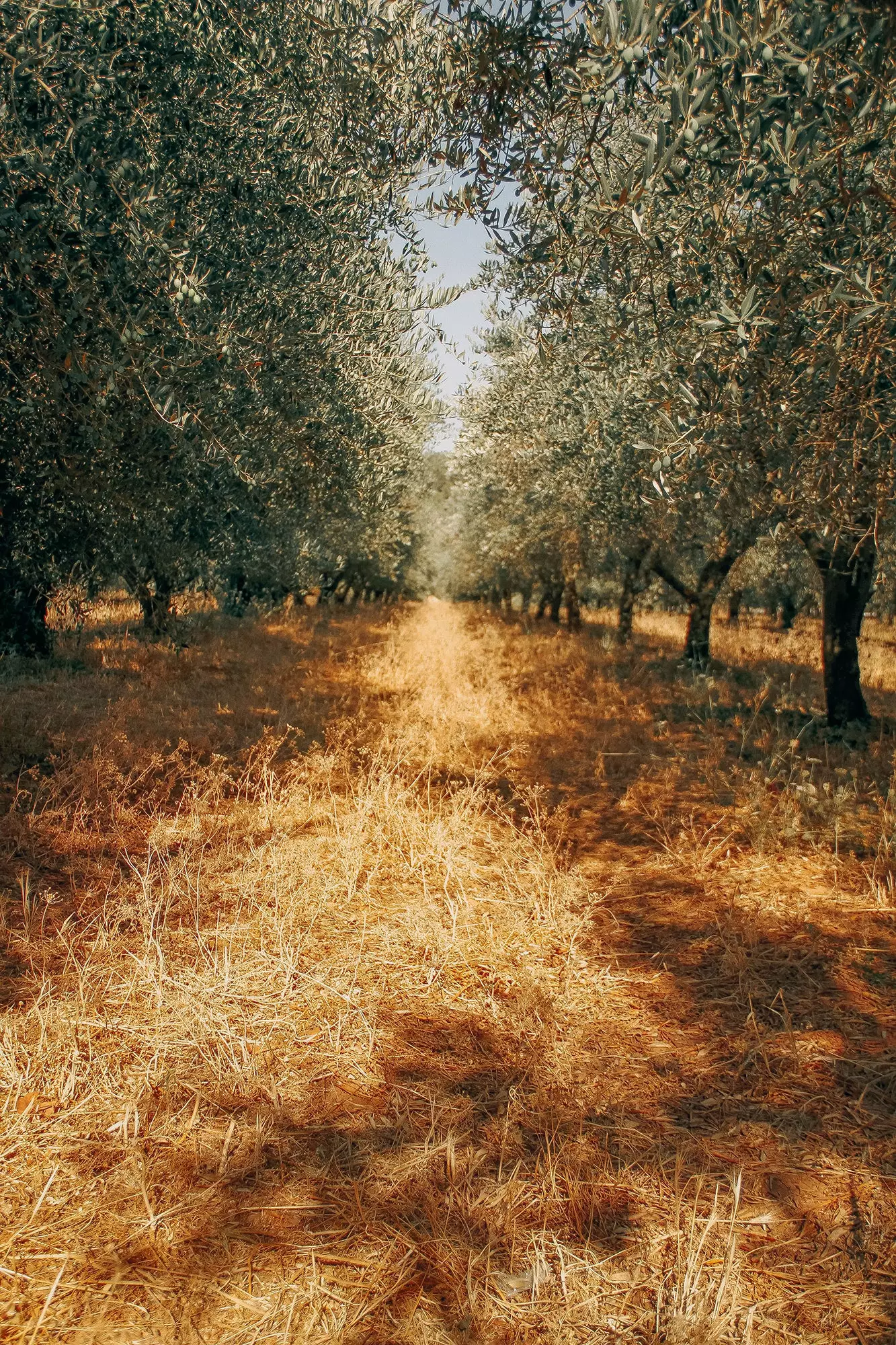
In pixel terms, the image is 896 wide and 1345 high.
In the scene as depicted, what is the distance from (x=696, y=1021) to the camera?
174 inches

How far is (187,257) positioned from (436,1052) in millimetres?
5773

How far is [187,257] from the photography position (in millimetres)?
5980

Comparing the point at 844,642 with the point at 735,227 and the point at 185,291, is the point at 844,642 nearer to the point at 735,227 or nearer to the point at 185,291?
the point at 735,227

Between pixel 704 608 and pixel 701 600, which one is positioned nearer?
pixel 701 600

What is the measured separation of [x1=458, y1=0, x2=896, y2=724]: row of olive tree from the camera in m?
3.75

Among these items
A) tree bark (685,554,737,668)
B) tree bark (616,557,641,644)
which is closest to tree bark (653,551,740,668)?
tree bark (685,554,737,668)

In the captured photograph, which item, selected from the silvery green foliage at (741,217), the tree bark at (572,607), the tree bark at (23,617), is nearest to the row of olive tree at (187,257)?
the tree bark at (23,617)

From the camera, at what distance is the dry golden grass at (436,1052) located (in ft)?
8.83

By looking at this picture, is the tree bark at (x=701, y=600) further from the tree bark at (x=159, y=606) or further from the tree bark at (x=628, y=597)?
the tree bark at (x=159, y=606)

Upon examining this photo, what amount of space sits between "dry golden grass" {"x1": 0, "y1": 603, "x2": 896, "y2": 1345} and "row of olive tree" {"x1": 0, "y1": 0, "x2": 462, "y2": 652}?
2.79 meters

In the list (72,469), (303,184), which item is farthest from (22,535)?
(303,184)

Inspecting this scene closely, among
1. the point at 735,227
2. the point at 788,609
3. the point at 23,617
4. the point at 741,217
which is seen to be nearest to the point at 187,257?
the point at 735,227

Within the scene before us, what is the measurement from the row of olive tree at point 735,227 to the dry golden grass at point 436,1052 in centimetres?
301

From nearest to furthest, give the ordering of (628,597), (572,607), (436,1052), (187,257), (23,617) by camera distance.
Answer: (436,1052) < (187,257) < (23,617) < (628,597) < (572,607)
